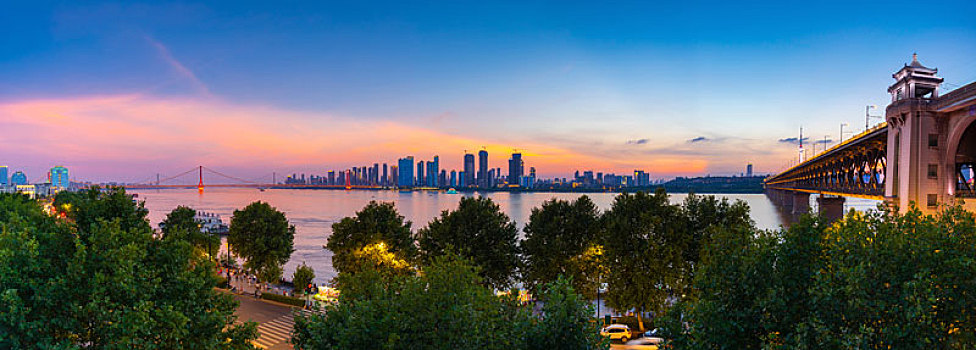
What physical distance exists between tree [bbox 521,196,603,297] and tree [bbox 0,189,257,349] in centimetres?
2194

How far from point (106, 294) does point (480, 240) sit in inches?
940

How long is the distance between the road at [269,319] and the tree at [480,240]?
33.8 feet

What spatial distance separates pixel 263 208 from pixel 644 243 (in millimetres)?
34162

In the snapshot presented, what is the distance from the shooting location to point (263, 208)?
4459 cm

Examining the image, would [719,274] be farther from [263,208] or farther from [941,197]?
[263,208]

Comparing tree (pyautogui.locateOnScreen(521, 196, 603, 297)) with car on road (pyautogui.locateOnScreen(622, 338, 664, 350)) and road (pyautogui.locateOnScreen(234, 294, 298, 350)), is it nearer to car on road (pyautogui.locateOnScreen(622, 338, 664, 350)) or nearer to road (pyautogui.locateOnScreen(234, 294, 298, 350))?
car on road (pyautogui.locateOnScreen(622, 338, 664, 350))

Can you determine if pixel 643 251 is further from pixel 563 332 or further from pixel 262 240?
pixel 262 240

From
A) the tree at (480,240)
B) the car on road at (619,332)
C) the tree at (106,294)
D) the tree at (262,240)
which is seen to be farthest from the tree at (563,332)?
the tree at (262,240)

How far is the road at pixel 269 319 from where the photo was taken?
84.3 feet

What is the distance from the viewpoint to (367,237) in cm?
3622

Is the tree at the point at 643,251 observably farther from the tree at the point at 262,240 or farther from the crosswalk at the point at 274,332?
the tree at the point at 262,240

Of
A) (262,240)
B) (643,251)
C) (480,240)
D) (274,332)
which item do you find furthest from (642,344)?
(262,240)

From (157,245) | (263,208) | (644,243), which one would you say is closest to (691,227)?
(644,243)

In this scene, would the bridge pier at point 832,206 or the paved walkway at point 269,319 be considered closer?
the paved walkway at point 269,319
